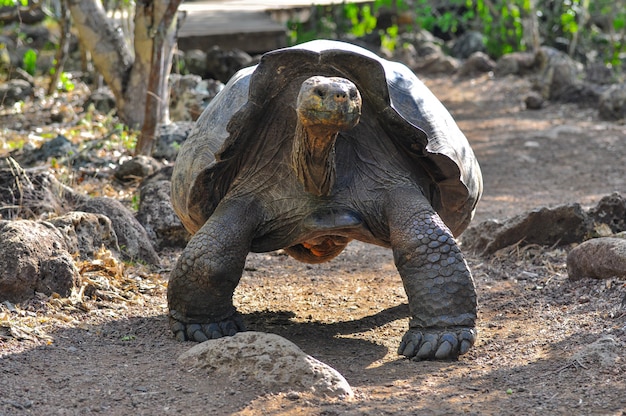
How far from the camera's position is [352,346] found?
383 centimetres

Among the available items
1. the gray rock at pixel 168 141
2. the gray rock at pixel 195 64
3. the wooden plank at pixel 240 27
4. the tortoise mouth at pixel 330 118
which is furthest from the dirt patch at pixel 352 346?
the wooden plank at pixel 240 27

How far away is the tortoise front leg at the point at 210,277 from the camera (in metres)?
3.72

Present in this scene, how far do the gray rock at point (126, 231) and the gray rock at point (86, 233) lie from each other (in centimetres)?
14

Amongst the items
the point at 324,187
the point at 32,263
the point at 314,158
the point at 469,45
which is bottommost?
the point at 469,45

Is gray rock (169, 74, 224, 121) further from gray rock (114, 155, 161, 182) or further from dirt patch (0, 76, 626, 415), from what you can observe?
dirt patch (0, 76, 626, 415)

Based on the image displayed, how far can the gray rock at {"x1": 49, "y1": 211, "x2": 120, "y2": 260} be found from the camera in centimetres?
455

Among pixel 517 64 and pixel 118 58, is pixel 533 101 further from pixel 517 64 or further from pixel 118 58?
pixel 118 58

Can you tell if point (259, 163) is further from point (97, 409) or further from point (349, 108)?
point (97, 409)


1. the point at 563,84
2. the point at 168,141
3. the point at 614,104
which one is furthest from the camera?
the point at 563,84

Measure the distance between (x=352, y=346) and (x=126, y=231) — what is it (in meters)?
1.76

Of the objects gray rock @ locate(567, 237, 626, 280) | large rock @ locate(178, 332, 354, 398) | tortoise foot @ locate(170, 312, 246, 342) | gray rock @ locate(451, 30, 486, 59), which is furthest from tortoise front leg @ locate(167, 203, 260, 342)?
gray rock @ locate(451, 30, 486, 59)

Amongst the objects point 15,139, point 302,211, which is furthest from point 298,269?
point 15,139

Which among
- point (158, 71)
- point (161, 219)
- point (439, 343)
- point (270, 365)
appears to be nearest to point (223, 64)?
point (158, 71)

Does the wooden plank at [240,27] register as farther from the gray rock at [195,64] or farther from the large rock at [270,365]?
the large rock at [270,365]
